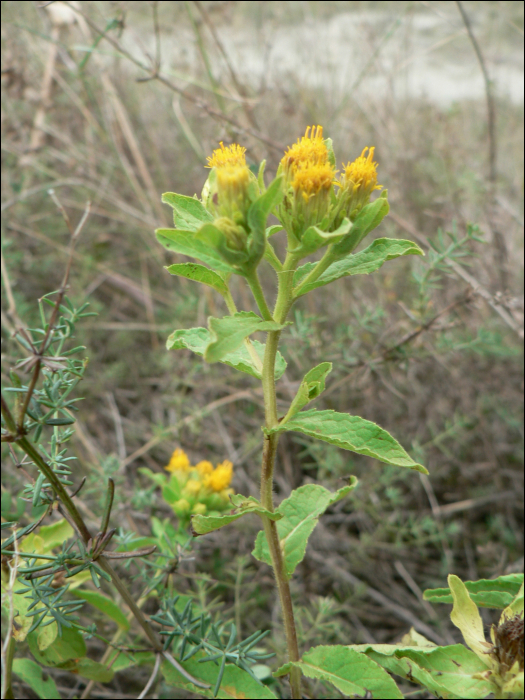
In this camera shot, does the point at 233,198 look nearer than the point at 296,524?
Yes

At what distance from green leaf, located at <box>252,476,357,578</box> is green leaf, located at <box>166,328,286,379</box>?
1.09 ft

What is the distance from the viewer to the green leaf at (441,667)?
1049 millimetres

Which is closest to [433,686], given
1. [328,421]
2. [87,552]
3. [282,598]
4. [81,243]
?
[282,598]

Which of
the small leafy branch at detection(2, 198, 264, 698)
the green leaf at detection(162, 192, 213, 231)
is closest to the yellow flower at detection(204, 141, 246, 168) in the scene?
the green leaf at detection(162, 192, 213, 231)

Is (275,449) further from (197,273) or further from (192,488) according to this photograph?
(192,488)

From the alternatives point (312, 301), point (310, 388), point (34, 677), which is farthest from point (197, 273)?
point (312, 301)

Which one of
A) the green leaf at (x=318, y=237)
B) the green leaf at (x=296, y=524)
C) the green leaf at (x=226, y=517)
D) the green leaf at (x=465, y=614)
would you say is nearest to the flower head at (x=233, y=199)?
the green leaf at (x=318, y=237)

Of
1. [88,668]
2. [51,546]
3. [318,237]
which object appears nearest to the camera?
[318,237]

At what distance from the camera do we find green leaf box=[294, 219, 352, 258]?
3.09ft

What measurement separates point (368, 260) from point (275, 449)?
1.43 feet

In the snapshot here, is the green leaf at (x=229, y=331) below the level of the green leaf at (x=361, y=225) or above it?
below

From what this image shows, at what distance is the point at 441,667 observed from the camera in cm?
→ 111

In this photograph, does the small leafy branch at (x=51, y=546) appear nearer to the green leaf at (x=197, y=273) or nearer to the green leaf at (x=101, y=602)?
the green leaf at (x=101, y=602)

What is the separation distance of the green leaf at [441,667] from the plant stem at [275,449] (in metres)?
0.20
